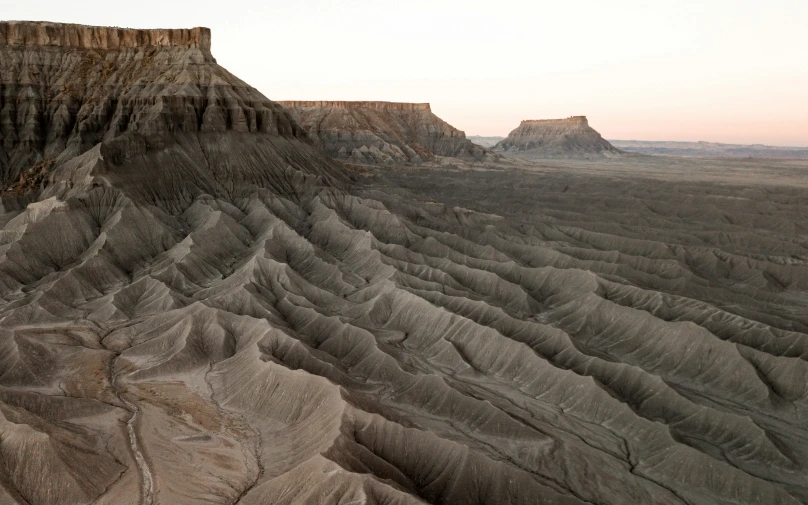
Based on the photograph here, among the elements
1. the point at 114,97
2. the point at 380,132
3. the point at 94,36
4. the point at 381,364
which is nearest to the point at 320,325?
Result: the point at 381,364

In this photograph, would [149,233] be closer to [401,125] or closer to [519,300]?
[519,300]

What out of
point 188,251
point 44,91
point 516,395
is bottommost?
point 516,395

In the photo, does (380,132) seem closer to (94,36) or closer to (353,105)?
(353,105)

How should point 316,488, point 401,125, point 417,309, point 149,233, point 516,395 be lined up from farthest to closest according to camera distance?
1. point 401,125
2. point 149,233
3. point 417,309
4. point 516,395
5. point 316,488

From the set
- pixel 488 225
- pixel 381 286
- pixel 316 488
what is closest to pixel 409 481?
pixel 316 488

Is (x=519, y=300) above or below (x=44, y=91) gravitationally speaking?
below
